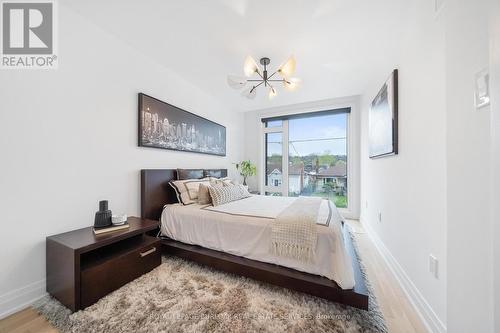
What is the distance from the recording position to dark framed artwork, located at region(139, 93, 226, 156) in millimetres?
2291

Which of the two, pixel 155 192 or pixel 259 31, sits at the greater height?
pixel 259 31

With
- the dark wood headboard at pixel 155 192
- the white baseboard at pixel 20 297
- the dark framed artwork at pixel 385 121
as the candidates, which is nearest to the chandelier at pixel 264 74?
the dark framed artwork at pixel 385 121

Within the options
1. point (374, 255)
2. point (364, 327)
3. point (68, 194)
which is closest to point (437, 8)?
point (364, 327)

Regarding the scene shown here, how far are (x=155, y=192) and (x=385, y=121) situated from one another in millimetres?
2994

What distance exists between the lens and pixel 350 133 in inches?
154

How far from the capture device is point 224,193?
2426 mm

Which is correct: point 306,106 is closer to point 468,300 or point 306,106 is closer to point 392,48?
point 392,48

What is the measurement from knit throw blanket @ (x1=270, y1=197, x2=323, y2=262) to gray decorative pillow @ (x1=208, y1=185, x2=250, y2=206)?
36.2 inches

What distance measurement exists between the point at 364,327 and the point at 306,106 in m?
3.89

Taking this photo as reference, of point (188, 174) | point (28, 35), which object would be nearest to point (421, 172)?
point (188, 174)

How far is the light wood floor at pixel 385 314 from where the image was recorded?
1235 millimetres

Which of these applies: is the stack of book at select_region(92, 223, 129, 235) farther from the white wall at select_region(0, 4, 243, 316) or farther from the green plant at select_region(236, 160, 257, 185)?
the green plant at select_region(236, 160, 257, 185)

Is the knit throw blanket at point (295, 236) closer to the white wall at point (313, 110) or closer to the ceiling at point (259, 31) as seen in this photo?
the ceiling at point (259, 31)

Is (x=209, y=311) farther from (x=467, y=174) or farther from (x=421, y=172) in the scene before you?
(x=421, y=172)
